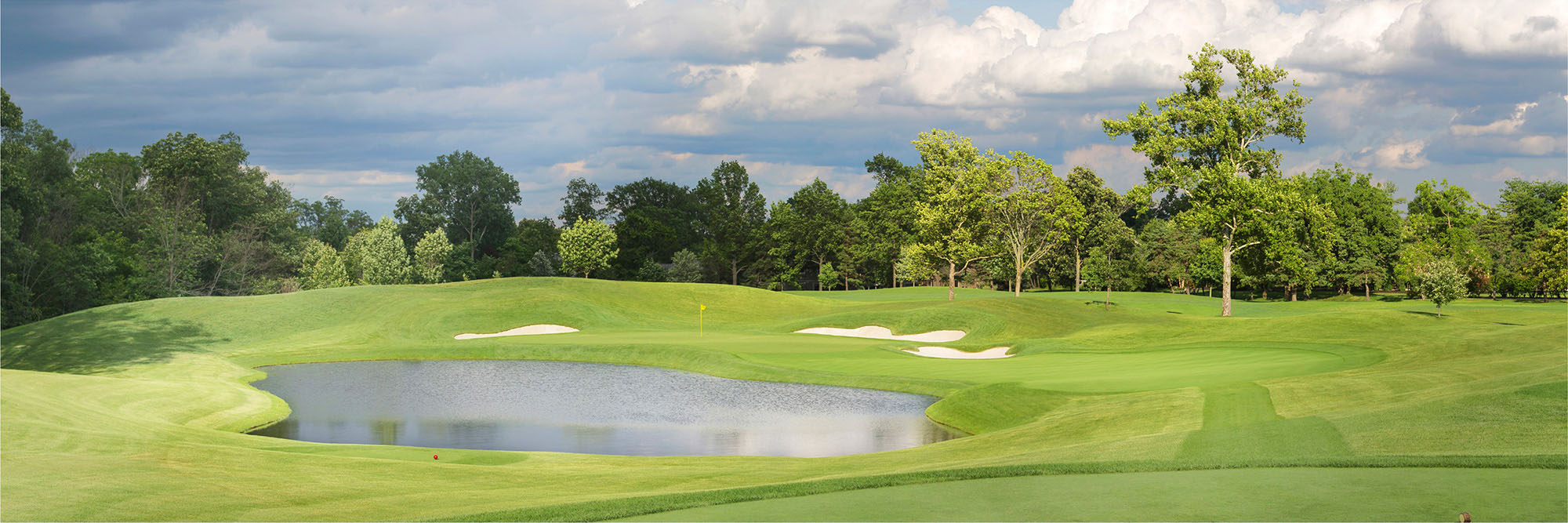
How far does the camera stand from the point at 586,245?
97.6 metres

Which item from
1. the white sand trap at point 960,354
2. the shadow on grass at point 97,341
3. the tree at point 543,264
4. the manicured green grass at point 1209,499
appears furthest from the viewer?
the tree at point 543,264

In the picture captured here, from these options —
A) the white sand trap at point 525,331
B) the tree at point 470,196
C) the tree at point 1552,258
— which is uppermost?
the tree at point 470,196

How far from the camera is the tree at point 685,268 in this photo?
10400 centimetres

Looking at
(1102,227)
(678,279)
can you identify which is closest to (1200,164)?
(1102,227)

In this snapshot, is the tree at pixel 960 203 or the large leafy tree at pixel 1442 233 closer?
the tree at pixel 960 203

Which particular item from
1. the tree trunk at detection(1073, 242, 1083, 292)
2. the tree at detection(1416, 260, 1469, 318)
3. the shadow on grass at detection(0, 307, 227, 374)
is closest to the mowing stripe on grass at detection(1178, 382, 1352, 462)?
the tree at detection(1416, 260, 1469, 318)

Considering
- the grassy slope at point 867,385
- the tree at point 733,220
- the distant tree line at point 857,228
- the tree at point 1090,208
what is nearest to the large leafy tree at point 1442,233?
the distant tree line at point 857,228

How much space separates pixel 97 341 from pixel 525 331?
18.7 m

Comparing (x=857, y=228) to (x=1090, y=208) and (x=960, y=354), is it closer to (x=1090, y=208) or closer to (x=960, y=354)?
(x=1090, y=208)

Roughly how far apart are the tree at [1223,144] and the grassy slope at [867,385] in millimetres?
7236

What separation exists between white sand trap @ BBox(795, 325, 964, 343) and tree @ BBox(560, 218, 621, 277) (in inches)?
2107

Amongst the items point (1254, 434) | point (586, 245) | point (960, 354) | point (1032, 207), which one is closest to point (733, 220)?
point (586, 245)

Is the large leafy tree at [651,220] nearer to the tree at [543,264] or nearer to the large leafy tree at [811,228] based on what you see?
the tree at [543,264]

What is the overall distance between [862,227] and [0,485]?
303ft
